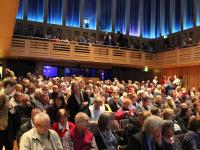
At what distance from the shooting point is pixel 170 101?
26.1 ft

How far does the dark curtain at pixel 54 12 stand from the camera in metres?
18.8

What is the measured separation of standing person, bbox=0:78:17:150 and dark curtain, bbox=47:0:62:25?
14.2 m

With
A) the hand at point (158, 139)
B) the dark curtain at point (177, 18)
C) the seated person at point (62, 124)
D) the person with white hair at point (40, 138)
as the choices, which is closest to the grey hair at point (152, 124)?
the hand at point (158, 139)

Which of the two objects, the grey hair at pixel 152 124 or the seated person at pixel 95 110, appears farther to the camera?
the seated person at pixel 95 110

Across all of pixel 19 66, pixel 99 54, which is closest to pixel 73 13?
pixel 99 54

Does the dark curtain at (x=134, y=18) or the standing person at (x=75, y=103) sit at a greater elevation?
the dark curtain at (x=134, y=18)

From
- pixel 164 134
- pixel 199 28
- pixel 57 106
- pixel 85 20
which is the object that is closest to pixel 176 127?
pixel 164 134

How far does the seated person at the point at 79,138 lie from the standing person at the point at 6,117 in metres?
1.35

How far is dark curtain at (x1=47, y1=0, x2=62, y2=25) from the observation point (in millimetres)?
18797

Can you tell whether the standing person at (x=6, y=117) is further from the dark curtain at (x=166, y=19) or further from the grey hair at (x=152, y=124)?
the dark curtain at (x=166, y=19)

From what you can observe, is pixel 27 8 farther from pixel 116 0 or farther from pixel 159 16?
pixel 159 16

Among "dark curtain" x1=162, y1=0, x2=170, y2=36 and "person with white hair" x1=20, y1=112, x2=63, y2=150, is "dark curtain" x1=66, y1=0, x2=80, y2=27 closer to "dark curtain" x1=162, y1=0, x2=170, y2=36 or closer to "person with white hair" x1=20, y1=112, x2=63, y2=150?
"dark curtain" x1=162, y1=0, x2=170, y2=36

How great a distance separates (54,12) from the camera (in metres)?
18.9

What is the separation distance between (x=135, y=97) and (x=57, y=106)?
279 cm
